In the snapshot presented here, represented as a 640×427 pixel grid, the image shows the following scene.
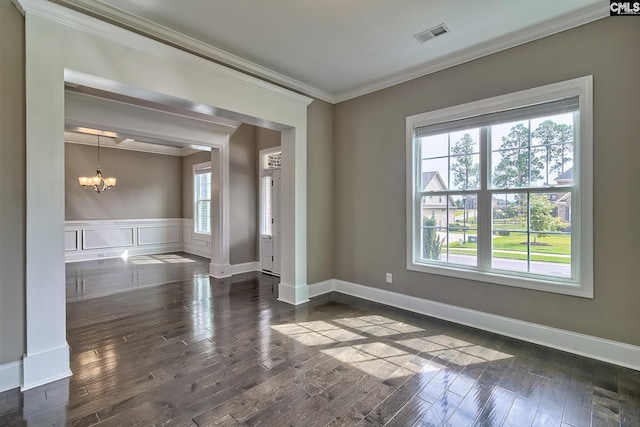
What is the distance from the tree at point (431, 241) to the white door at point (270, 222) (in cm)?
299

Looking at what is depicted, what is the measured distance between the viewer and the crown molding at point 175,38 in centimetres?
258

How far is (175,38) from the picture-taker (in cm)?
304

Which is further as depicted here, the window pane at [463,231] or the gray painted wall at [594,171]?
the window pane at [463,231]

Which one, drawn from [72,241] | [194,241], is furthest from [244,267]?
[72,241]

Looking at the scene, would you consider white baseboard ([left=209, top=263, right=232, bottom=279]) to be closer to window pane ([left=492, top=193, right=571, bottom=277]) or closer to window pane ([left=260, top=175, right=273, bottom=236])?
window pane ([left=260, top=175, right=273, bottom=236])

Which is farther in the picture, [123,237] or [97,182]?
[123,237]

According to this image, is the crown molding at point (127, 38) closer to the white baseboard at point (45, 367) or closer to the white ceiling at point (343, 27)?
the white ceiling at point (343, 27)

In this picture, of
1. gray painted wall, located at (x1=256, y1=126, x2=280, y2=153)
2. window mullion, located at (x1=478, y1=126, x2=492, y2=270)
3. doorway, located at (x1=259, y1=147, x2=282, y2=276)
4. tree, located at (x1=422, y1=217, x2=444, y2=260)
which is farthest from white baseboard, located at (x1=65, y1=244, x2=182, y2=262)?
window mullion, located at (x1=478, y1=126, x2=492, y2=270)

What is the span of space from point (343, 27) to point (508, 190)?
7.82 feet

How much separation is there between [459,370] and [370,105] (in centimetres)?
344

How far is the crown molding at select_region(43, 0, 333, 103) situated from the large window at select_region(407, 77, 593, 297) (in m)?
1.90

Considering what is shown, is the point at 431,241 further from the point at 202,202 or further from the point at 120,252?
the point at 120,252

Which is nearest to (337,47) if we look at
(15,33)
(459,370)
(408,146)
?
(408,146)

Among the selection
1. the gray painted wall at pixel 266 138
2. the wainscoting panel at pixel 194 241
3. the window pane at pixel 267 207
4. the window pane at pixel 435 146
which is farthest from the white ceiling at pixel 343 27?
the wainscoting panel at pixel 194 241
